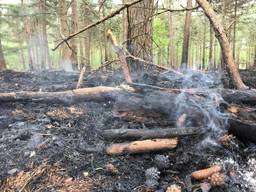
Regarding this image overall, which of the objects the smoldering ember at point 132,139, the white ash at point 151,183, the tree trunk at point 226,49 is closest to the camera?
the white ash at point 151,183

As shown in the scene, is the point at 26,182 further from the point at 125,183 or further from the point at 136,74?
the point at 136,74

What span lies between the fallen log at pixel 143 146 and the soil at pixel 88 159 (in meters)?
0.06

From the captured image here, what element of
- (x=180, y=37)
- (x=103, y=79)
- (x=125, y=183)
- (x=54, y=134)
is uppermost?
(x=180, y=37)

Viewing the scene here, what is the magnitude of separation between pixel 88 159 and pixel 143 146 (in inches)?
23.7

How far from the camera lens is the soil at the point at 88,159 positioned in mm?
2844

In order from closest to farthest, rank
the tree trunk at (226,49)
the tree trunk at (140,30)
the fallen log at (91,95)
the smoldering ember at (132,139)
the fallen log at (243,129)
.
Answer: the smoldering ember at (132,139) < the fallen log at (243,129) < the fallen log at (91,95) < the tree trunk at (226,49) < the tree trunk at (140,30)

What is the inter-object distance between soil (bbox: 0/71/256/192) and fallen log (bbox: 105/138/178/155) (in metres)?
0.06

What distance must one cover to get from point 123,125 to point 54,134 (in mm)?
880

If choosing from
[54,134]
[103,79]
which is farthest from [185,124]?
[103,79]

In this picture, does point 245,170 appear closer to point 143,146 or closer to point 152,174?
point 152,174

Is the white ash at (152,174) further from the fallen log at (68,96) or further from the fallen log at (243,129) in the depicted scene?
the fallen log at (68,96)

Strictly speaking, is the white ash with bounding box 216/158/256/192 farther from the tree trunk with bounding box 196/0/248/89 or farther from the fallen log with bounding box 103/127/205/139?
the tree trunk with bounding box 196/0/248/89

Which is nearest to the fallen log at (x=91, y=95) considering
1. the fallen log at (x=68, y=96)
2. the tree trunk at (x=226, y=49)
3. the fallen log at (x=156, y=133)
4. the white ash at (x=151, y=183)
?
the fallen log at (x=68, y=96)

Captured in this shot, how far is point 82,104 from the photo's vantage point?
5020 millimetres
